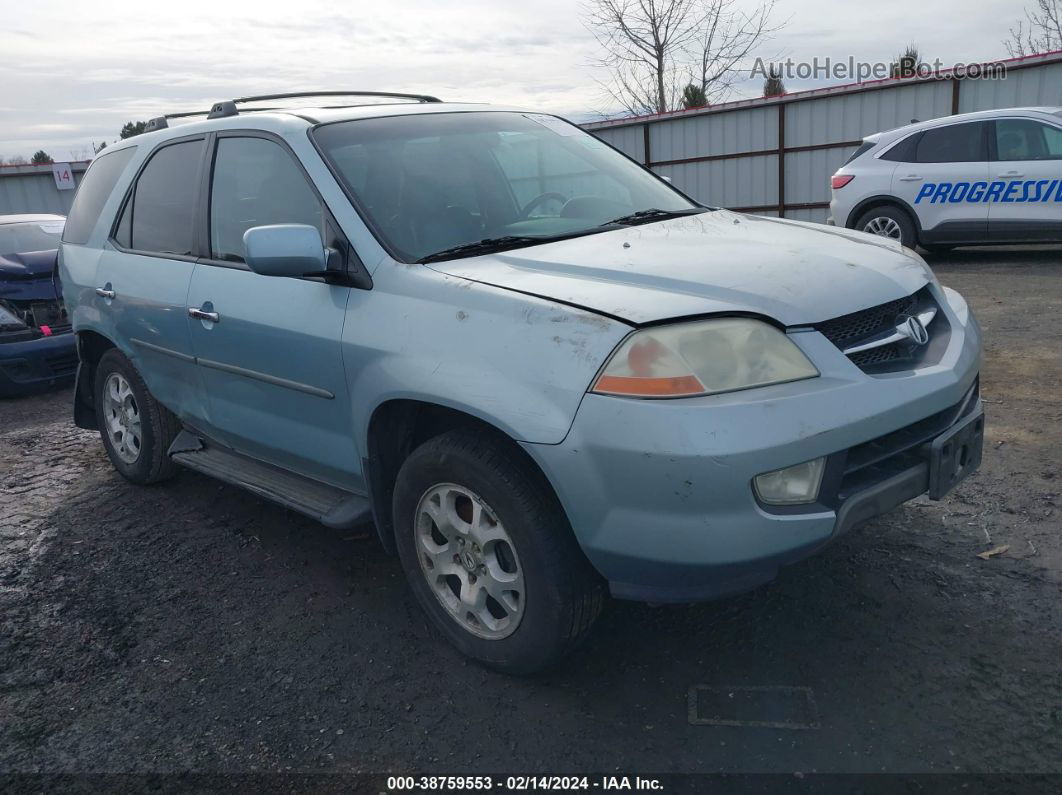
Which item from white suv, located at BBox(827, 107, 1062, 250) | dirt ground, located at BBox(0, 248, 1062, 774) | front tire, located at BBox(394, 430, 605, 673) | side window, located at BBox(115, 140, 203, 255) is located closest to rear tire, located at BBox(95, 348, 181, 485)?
dirt ground, located at BBox(0, 248, 1062, 774)

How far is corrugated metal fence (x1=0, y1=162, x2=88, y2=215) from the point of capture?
2084 cm

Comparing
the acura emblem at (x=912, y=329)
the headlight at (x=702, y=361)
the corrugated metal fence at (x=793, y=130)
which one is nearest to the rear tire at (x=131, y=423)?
the headlight at (x=702, y=361)

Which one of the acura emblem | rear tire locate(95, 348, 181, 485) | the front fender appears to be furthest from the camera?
rear tire locate(95, 348, 181, 485)

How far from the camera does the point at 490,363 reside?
8.08 ft

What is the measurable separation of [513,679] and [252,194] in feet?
7.06

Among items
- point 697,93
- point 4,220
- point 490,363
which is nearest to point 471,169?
point 490,363

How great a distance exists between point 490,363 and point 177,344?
1.98 m

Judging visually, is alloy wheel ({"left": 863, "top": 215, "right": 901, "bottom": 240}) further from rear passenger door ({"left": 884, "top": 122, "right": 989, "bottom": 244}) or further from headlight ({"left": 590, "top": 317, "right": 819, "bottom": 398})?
headlight ({"left": 590, "top": 317, "right": 819, "bottom": 398})

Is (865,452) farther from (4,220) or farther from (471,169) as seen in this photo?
(4,220)

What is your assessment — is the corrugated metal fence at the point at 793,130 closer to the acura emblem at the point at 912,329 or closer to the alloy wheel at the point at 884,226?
the alloy wheel at the point at 884,226

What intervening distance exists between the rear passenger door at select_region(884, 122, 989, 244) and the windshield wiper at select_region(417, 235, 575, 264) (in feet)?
27.2

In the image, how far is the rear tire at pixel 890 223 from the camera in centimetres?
1032

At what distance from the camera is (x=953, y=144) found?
9.95 meters

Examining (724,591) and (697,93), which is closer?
(724,591)
